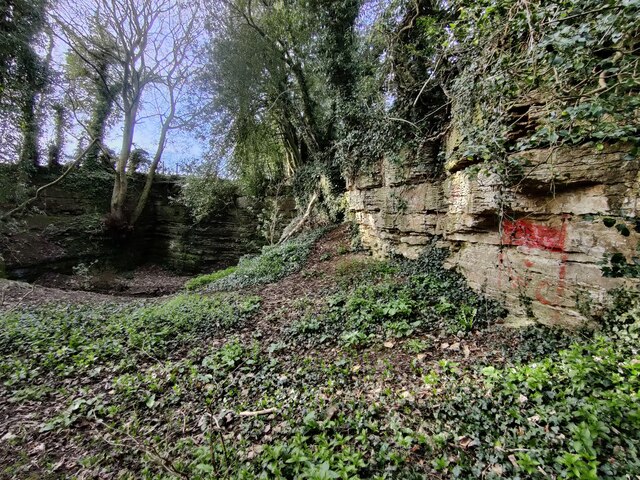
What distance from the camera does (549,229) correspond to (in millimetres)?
3506

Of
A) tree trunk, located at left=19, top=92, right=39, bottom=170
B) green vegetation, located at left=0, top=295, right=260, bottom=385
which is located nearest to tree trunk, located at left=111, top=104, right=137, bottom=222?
tree trunk, located at left=19, top=92, right=39, bottom=170

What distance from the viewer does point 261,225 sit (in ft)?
41.5

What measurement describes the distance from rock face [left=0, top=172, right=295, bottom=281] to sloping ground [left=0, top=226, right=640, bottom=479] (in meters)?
7.18

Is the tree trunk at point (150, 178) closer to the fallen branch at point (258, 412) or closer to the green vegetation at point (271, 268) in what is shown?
the green vegetation at point (271, 268)

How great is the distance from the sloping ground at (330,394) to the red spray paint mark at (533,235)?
2.91 feet

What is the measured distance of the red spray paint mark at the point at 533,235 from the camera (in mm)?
3408

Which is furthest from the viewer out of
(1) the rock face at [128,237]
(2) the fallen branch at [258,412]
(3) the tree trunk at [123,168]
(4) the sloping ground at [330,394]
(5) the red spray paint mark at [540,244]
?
(3) the tree trunk at [123,168]

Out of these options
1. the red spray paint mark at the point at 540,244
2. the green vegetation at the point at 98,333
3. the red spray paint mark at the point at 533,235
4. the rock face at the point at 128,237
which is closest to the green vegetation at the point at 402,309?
the red spray paint mark at the point at 540,244

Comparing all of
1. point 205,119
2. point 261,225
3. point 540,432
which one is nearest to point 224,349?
point 540,432

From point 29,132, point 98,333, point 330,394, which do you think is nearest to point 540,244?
point 330,394

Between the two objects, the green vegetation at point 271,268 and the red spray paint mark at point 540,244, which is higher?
the red spray paint mark at point 540,244

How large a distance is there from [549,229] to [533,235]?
0.64 feet

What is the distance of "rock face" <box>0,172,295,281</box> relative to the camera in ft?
34.4

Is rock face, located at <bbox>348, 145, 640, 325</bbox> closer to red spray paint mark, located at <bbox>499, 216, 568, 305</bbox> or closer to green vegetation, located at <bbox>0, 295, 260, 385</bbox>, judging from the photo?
red spray paint mark, located at <bbox>499, 216, 568, 305</bbox>
